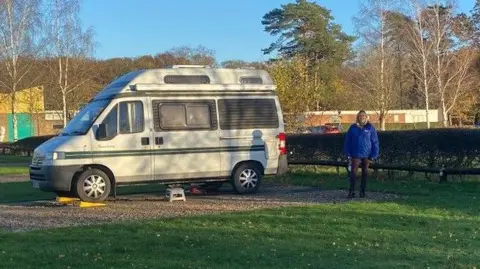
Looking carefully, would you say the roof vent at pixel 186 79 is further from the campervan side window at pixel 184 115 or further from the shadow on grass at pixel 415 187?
the shadow on grass at pixel 415 187

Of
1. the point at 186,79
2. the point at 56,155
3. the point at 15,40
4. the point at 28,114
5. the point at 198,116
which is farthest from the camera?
the point at 28,114

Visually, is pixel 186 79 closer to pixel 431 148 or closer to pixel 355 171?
pixel 355 171

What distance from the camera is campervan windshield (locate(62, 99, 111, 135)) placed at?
46.2 feet

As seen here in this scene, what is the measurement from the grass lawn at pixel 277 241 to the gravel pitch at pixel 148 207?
0.94m

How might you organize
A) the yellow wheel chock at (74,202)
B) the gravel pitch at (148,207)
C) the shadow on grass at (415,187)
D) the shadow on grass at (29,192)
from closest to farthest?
the gravel pitch at (148,207)
the shadow on grass at (415,187)
the yellow wheel chock at (74,202)
the shadow on grass at (29,192)

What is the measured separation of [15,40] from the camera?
152 feet

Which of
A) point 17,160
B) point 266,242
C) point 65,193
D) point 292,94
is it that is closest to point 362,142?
point 266,242

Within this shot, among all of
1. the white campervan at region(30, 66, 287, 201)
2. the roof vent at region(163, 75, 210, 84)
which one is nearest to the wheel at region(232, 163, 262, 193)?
the white campervan at region(30, 66, 287, 201)

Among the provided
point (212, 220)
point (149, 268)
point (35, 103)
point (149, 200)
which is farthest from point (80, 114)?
point (35, 103)

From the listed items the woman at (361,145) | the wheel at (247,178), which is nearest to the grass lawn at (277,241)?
the woman at (361,145)

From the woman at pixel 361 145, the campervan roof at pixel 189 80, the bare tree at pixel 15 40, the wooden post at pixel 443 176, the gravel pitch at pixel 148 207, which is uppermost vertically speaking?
the bare tree at pixel 15 40

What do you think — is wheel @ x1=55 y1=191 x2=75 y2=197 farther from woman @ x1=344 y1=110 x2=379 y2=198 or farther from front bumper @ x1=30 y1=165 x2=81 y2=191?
woman @ x1=344 y1=110 x2=379 y2=198

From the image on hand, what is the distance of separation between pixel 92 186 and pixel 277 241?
21.0 ft

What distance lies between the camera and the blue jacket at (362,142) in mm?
14039
